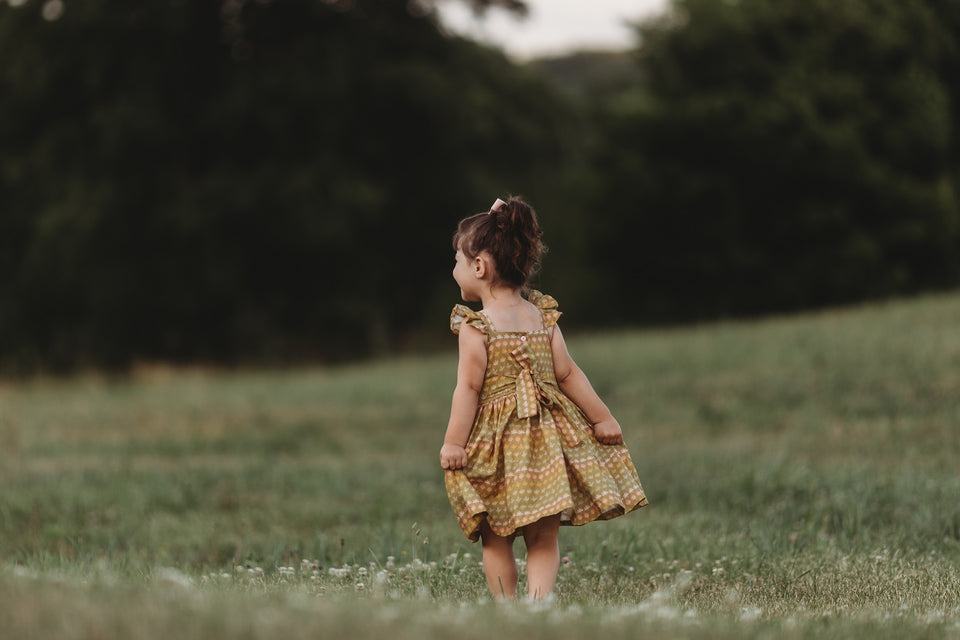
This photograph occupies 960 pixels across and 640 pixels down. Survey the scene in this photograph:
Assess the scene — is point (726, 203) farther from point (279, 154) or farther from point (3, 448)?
point (3, 448)

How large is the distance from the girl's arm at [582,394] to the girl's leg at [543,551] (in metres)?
0.46

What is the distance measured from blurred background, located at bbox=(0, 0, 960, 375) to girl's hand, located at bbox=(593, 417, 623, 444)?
1832cm

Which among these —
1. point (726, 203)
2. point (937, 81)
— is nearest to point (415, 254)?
point (726, 203)

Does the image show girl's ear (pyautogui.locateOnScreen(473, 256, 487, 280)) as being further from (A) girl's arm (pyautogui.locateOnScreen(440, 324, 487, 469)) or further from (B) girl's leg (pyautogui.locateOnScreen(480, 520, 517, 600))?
(B) girl's leg (pyautogui.locateOnScreen(480, 520, 517, 600))

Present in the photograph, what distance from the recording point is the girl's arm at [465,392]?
4.43 m

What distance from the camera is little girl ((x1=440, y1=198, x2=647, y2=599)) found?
440 cm

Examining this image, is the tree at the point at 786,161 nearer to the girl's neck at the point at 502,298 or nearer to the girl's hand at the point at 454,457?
the girl's neck at the point at 502,298

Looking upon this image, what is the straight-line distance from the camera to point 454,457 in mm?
4402

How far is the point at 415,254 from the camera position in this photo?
26.5 metres

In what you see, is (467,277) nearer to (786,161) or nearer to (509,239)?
(509,239)

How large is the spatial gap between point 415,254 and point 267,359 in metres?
4.76

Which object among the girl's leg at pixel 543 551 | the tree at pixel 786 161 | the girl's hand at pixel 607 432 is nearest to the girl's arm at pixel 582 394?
the girl's hand at pixel 607 432

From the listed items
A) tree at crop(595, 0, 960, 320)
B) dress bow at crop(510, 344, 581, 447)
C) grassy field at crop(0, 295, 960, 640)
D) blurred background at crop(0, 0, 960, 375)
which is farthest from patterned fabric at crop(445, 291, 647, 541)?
tree at crop(595, 0, 960, 320)

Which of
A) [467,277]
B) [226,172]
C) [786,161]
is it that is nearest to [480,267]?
[467,277]
